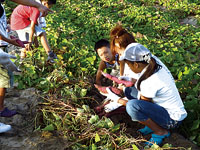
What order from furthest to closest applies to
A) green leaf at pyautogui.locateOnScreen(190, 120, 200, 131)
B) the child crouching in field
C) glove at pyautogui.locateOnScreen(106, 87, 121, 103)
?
the child crouching in field < glove at pyautogui.locateOnScreen(106, 87, 121, 103) < green leaf at pyautogui.locateOnScreen(190, 120, 200, 131)

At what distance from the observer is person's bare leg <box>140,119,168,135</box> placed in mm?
2151

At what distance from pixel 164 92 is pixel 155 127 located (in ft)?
1.23

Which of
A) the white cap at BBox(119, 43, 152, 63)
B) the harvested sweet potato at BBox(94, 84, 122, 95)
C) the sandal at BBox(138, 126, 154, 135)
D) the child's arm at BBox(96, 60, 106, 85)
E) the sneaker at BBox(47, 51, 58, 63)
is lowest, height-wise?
the sandal at BBox(138, 126, 154, 135)

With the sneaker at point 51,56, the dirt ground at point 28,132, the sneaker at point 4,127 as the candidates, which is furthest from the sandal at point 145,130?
the sneaker at point 51,56

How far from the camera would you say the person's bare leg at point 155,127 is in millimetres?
2151

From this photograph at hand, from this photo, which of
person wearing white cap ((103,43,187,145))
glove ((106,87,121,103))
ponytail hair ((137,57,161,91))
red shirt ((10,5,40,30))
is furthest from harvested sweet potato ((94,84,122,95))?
red shirt ((10,5,40,30))

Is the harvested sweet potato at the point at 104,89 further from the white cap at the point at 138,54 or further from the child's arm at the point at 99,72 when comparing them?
the white cap at the point at 138,54

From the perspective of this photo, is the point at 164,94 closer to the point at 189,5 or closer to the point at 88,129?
the point at 88,129

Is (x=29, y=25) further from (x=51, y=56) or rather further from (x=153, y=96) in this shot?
(x=153, y=96)

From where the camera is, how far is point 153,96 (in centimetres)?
204

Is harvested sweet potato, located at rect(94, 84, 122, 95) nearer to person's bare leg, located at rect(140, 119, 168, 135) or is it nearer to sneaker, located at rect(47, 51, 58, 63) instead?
person's bare leg, located at rect(140, 119, 168, 135)

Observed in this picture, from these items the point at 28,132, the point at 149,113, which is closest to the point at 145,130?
the point at 149,113

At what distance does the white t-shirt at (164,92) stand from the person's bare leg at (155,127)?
17 cm

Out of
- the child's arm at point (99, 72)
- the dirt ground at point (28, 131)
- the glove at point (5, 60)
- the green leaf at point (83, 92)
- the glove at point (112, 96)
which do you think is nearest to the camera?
the dirt ground at point (28, 131)
